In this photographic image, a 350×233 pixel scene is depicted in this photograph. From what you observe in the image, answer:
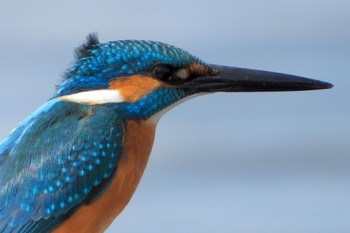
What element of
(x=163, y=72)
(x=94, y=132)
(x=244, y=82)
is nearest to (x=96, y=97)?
(x=94, y=132)

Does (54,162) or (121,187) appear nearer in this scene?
(54,162)

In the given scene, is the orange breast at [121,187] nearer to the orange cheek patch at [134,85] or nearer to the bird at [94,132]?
the bird at [94,132]

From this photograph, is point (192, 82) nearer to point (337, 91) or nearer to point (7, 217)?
point (7, 217)

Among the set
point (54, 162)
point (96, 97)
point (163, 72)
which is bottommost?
point (54, 162)

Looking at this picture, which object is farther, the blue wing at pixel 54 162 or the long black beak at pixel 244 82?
the long black beak at pixel 244 82

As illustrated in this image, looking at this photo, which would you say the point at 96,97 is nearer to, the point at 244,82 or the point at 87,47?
the point at 87,47

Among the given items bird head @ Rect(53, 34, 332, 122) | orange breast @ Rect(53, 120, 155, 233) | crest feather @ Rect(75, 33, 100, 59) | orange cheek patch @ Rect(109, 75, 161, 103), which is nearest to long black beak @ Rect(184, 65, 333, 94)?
bird head @ Rect(53, 34, 332, 122)

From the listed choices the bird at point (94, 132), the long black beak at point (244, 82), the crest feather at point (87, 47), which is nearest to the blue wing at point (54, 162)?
the bird at point (94, 132)
